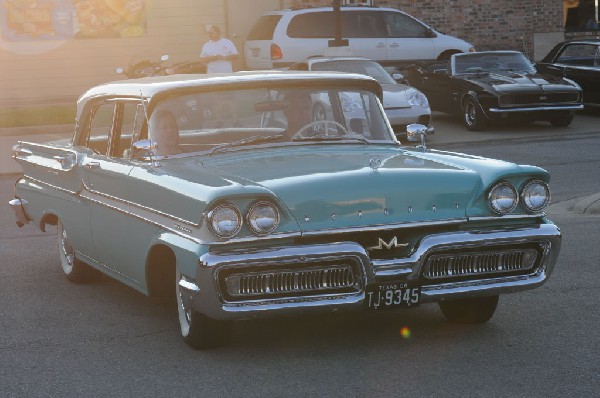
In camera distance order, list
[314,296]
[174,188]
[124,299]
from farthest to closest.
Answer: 1. [124,299]
2. [174,188]
3. [314,296]

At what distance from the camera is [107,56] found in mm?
29031

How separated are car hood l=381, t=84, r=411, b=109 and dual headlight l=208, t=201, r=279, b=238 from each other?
13.8 metres

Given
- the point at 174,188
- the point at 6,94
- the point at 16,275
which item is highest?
the point at 174,188

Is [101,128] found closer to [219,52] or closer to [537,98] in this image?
[537,98]

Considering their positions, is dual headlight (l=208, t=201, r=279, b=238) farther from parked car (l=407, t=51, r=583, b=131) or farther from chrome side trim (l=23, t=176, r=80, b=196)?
parked car (l=407, t=51, r=583, b=131)

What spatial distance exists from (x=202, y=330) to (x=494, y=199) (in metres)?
1.67

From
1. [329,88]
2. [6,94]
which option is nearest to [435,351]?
[329,88]

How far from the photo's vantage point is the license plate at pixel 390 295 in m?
6.42

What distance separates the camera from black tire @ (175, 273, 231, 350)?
21.8 ft

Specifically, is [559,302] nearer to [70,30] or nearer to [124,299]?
[124,299]

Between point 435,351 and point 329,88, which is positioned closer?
point 435,351

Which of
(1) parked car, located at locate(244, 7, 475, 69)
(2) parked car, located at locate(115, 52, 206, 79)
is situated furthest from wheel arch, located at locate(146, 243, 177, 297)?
(1) parked car, located at locate(244, 7, 475, 69)

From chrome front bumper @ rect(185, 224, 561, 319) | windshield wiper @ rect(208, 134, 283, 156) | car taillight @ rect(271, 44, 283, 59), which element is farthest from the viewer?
car taillight @ rect(271, 44, 283, 59)

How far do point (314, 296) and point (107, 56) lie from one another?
23382mm
